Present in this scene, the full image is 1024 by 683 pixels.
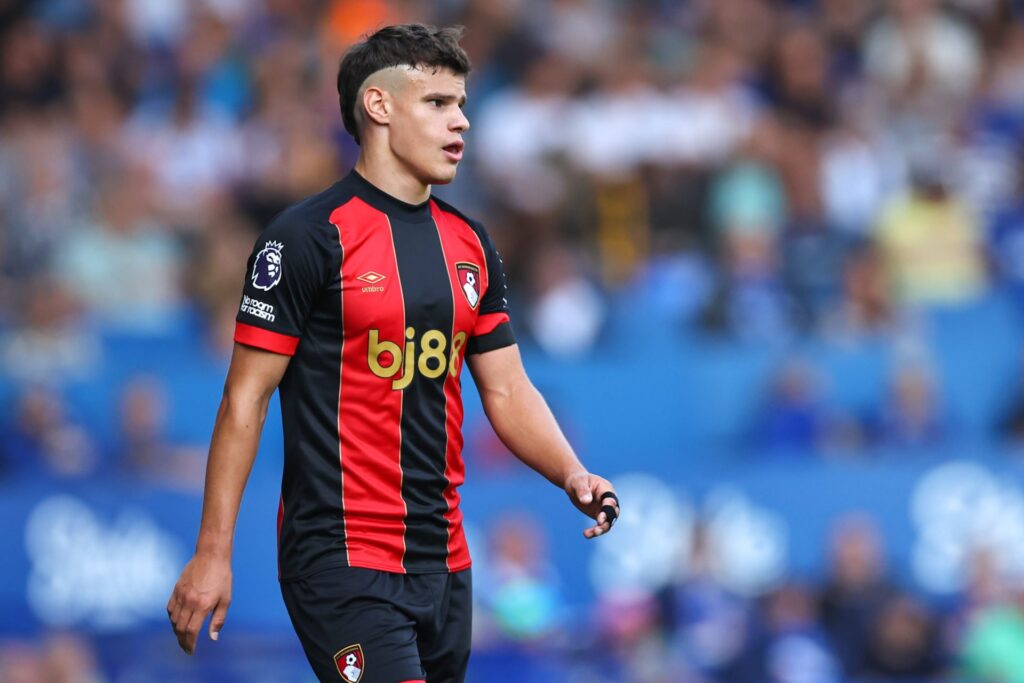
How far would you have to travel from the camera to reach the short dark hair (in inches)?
183

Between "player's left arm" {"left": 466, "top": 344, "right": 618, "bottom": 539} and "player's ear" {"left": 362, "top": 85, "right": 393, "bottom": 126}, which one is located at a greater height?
"player's ear" {"left": 362, "top": 85, "right": 393, "bottom": 126}

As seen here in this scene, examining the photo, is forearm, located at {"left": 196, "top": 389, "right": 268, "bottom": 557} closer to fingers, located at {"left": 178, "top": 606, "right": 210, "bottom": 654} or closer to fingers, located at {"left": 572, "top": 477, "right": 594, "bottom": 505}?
fingers, located at {"left": 178, "top": 606, "right": 210, "bottom": 654}

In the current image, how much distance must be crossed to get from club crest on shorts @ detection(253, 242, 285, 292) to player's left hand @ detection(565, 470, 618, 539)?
991 mm

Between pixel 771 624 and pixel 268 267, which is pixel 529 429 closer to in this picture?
pixel 268 267

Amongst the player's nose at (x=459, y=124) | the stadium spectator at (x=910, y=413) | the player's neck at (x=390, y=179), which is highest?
the stadium spectator at (x=910, y=413)

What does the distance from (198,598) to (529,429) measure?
1107 millimetres

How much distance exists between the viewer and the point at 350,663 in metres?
4.47

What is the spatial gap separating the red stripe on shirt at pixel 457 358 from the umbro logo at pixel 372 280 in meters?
0.24

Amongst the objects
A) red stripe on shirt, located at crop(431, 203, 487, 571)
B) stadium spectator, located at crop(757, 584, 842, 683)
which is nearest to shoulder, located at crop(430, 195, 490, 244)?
red stripe on shirt, located at crop(431, 203, 487, 571)

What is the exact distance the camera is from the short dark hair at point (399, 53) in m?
4.66

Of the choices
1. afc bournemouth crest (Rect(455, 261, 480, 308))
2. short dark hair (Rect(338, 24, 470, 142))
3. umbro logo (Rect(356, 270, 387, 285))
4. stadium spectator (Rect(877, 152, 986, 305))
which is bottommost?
umbro logo (Rect(356, 270, 387, 285))

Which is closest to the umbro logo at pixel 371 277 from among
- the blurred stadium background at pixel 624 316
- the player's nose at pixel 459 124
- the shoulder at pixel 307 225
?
the shoulder at pixel 307 225

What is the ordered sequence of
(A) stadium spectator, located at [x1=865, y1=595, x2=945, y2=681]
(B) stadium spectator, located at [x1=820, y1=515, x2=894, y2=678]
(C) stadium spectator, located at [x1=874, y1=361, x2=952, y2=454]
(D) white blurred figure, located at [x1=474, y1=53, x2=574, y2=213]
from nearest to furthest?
(A) stadium spectator, located at [x1=865, y1=595, x2=945, y2=681]
(B) stadium spectator, located at [x1=820, y1=515, x2=894, y2=678]
(C) stadium spectator, located at [x1=874, y1=361, x2=952, y2=454]
(D) white blurred figure, located at [x1=474, y1=53, x2=574, y2=213]

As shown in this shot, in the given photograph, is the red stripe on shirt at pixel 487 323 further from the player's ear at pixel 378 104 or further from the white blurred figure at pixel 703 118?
the white blurred figure at pixel 703 118
